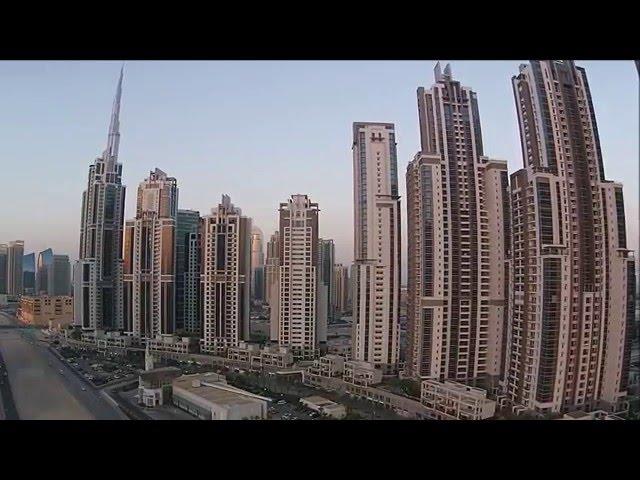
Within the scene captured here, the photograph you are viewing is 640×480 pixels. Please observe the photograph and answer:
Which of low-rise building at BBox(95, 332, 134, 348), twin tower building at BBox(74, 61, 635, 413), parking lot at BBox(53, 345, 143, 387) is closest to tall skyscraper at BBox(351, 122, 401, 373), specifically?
twin tower building at BBox(74, 61, 635, 413)

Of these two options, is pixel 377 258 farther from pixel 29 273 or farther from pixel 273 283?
pixel 29 273

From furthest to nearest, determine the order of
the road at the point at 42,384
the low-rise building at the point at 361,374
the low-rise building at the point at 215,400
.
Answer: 1. the low-rise building at the point at 361,374
2. the road at the point at 42,384
3. the low-rise building at the point at 215,400

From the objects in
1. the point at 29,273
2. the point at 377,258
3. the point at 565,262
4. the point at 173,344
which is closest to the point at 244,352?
the point at 173,344

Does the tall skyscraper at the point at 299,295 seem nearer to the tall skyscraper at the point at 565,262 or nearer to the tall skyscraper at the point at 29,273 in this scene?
the tall skyscraper at the point at 565,262

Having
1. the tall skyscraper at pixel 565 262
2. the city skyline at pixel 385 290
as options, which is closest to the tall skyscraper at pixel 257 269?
the city skyline at pixel 385 290

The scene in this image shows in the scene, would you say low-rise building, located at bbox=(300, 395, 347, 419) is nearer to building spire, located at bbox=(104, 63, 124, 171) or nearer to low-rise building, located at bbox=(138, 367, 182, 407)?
low-rise building, located at bbox=(138, 367, 182, 407)

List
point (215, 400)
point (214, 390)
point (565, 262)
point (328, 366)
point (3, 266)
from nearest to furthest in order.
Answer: point (215, 400) < point (214, 390) < point (565, 262) < point (3, 266) < point (328, 366)
